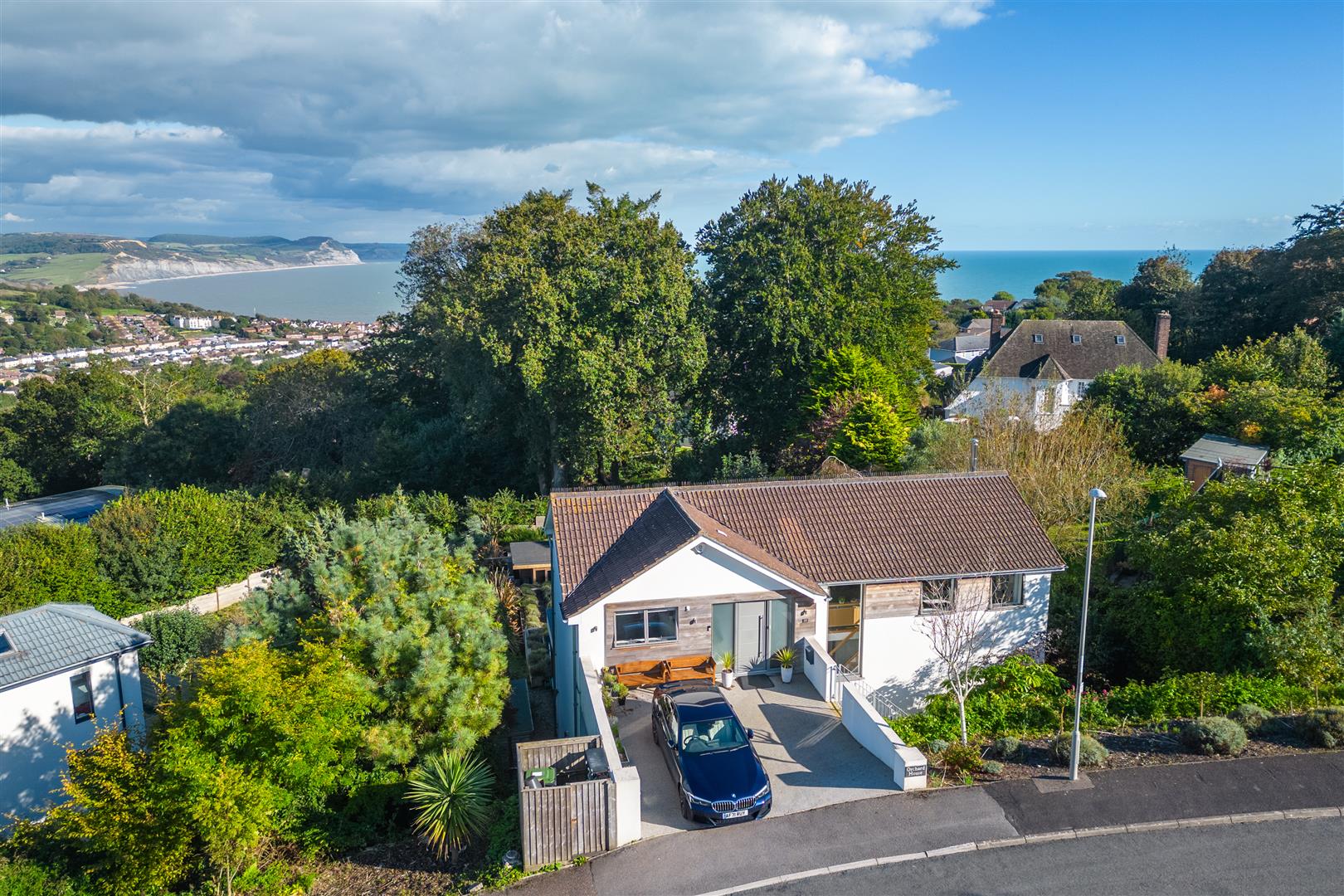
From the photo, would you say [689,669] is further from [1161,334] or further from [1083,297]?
[1083,297]

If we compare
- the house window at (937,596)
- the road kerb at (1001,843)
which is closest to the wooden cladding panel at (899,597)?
the house window at (937,596)

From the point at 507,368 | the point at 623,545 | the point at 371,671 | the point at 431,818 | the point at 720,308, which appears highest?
the point at 720,308

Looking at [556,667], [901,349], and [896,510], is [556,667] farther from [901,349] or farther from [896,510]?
[901,349]

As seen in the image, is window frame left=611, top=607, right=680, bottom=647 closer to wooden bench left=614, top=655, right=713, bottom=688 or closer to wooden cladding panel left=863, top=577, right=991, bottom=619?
wooden bench left=614, top=655, right=713, bottom=688

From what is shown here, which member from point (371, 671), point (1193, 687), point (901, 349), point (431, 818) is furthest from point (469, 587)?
point (901, 349)

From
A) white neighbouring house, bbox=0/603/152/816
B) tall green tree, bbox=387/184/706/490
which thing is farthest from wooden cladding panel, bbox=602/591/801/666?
tall green tree, bbox=387/184/706/490
